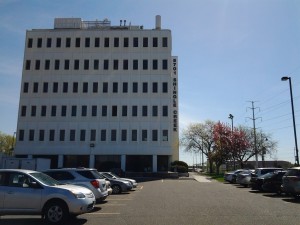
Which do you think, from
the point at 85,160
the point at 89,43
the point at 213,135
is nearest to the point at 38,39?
the point at 89,43

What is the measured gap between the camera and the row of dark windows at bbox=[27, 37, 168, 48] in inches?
2205

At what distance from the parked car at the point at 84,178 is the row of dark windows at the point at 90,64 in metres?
41.5

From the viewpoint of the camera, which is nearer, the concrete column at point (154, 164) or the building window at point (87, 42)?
the concrete column at point (154, 164)

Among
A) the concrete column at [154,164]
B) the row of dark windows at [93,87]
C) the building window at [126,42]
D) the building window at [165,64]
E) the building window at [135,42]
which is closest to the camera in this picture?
the concrete column at [154,164]

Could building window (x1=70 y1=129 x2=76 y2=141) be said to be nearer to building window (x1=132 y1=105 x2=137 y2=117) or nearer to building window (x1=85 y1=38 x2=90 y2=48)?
building window (x1=132 y1=105 x2=137 y2=117)

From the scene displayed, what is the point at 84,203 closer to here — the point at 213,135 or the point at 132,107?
the point at 132,107

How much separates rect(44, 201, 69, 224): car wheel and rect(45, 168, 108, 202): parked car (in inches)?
150

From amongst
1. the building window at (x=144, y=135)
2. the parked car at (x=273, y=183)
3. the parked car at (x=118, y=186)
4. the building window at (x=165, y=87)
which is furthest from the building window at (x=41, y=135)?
the parked car at (x=273, y=183)

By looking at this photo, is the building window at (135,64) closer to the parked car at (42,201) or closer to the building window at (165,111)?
the building window at (165,111)

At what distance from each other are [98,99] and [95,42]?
9874mm

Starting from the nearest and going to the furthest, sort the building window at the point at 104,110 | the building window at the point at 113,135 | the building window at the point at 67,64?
1. the building window at the point at 113,135
2. the building window at the point at 104,110
3. the building window at the point at 67,64

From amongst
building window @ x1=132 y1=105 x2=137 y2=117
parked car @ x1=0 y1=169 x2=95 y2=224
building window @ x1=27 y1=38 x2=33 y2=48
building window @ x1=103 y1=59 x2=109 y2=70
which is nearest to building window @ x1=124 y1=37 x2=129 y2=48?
building window @ x1=103 y1=59 x2=109 y2=70

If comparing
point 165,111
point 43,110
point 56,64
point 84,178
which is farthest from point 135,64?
point 84,178

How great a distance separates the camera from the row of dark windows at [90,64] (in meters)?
55.2
